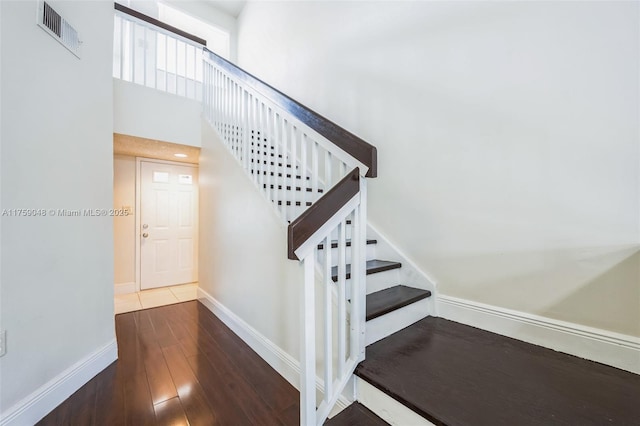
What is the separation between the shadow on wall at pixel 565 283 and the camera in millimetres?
1218

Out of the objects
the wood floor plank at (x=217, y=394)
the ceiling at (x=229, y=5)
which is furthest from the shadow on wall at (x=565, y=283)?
the ceiling at (x=229, y=5)

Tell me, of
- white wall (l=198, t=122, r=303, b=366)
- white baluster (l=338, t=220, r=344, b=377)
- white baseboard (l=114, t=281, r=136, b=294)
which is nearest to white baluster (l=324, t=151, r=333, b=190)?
white baluster (l=338, t=220, r=344, b=377)

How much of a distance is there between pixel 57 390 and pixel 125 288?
2.44 metres

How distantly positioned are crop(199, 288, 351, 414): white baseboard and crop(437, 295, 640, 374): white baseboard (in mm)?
961

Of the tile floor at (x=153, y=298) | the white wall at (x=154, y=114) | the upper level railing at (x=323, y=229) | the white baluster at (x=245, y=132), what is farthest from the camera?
the tile floor at (x=153, y=298)

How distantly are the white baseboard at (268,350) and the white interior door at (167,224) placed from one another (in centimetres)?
162

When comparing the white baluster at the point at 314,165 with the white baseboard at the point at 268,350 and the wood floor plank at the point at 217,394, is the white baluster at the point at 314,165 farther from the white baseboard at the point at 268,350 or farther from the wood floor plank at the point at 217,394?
the wood floor plank at the point at 217,394


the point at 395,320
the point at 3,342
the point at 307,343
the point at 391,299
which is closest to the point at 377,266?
the point at 391,299

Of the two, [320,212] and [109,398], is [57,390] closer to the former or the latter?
[109,398]

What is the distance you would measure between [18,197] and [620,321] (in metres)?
3.05

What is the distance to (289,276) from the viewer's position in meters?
1.73

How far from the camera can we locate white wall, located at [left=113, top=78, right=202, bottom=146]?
2.64 meters

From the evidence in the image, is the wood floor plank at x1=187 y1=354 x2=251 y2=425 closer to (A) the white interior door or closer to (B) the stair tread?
(B) the stair tread

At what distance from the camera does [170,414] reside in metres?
1.42
